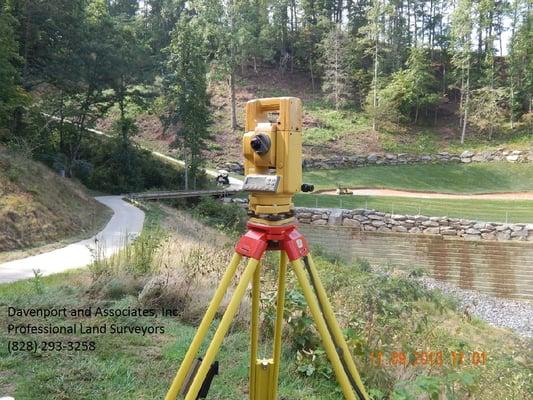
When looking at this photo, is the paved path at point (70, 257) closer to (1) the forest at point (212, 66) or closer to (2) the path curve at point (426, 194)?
(1) the forest at point (212, 66)

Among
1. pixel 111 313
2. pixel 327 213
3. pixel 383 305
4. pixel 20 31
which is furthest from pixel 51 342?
pixel 20 31

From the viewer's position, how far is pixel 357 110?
3597 centimetres

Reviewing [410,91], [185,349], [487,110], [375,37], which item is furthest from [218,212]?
[375,37]

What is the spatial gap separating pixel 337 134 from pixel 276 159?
30721mm

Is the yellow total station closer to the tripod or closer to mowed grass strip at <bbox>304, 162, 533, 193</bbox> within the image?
the tripod

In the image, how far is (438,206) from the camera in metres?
19.3

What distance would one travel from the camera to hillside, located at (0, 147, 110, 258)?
9.80m

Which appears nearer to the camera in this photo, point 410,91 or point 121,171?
point 121,171

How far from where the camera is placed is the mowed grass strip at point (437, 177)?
24.8m

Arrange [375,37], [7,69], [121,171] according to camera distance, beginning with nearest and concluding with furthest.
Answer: [7,69] → [121,171] → [375,37]

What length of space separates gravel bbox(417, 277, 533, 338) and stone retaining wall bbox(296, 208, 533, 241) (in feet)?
11.1

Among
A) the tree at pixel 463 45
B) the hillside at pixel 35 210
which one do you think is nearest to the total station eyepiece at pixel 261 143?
the hillside at pixel 35 210

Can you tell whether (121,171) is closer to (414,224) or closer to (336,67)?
(414,224)

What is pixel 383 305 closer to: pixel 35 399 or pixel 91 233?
pixel 35 399
